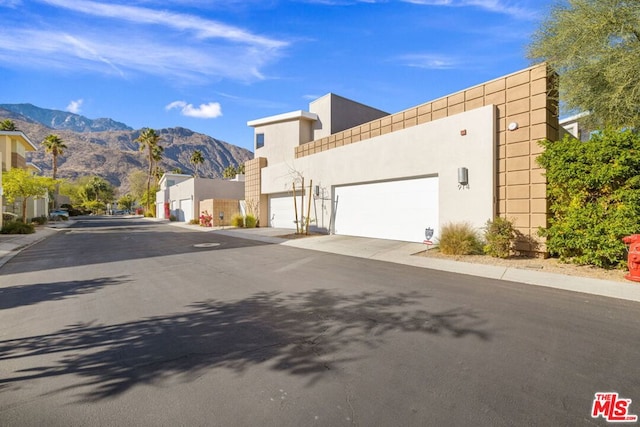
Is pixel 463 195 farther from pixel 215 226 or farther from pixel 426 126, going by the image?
pixel 215 226

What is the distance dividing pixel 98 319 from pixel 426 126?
37.1ft

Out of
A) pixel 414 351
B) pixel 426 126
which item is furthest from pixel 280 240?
pixel 414 351

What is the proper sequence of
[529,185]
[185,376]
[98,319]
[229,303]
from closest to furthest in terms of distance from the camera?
[185,376] < [98,319] < [229,303] < [529,185]

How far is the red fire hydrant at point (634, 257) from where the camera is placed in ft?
20.6

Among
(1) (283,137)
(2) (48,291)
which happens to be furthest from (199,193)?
(2) (48,291)

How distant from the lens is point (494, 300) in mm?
5320

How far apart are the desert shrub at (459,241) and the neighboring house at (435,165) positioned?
0.65 meters

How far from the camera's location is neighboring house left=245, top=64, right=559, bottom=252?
9.30 metres

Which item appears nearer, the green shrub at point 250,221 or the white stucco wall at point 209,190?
the green shrub at point 250,221

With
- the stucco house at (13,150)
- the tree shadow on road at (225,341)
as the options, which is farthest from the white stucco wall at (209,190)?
the tree shadow on road at (225,341)

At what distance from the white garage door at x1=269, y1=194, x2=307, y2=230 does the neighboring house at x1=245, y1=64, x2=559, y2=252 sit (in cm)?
14

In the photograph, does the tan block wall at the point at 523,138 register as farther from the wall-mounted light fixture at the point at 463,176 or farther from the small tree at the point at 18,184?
the small tree at the point at 18,184

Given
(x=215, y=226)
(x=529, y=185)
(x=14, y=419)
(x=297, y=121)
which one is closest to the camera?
(x=14, y=419)

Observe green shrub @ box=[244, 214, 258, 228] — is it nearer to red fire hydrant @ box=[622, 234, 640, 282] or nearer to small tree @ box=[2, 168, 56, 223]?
small tree @ box=[2, 168, 56, 223]
